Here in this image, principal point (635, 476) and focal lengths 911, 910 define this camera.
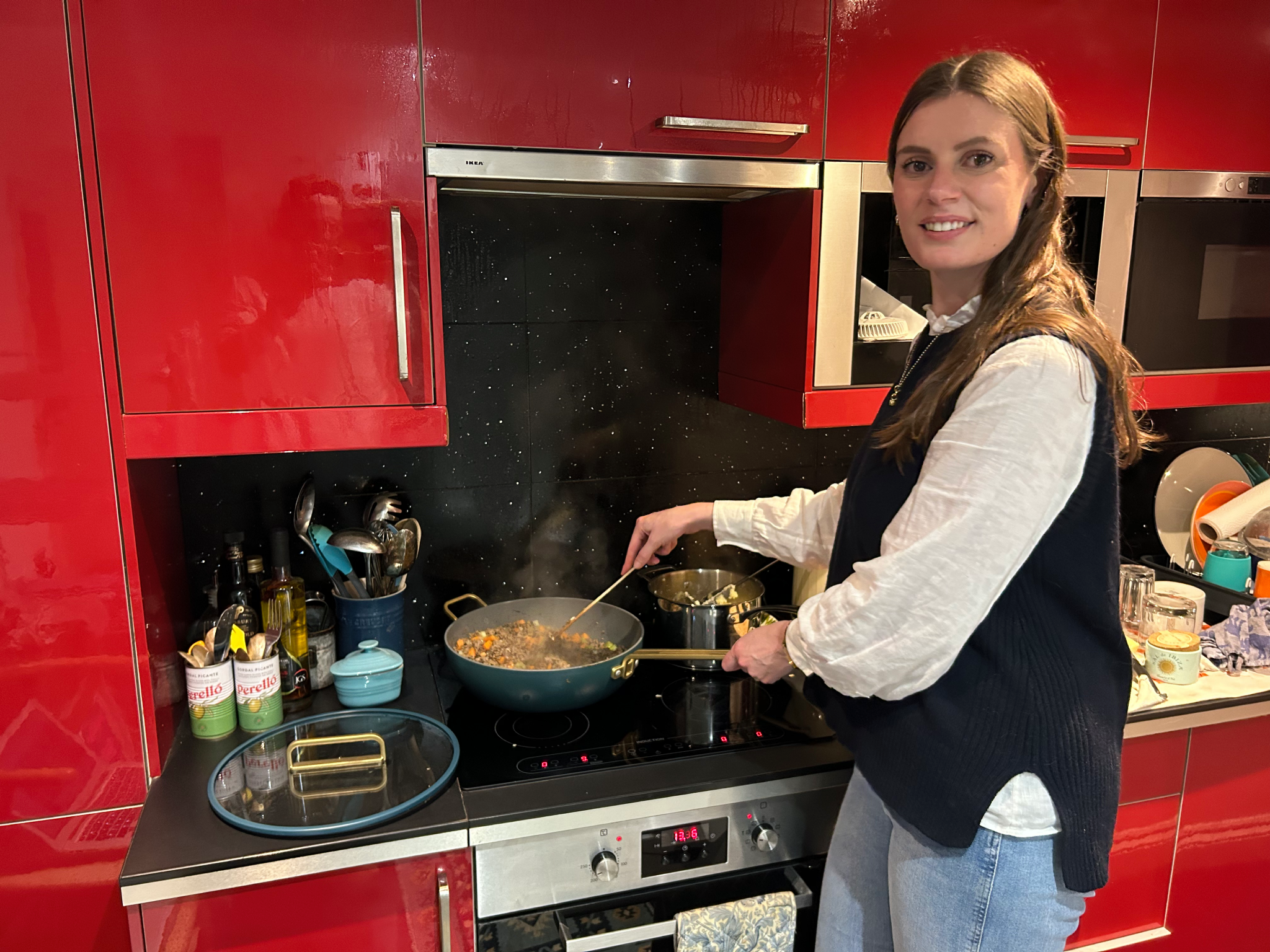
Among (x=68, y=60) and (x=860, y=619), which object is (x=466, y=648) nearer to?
(x=860, y=619)

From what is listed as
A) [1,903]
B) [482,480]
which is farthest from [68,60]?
[1,903]

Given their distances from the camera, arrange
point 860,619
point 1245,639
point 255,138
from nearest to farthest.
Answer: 1. point 860,619
2. point 255,138
3. point 1245,639

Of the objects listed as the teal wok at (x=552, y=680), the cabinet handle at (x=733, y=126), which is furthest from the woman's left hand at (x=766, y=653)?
the cabinet handle at (x=733, y=126)

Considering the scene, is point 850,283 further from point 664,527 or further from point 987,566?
point 987,566

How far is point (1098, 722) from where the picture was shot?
107cm

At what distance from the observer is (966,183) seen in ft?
3.45

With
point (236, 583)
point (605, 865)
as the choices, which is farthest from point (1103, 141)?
point (236, 583)

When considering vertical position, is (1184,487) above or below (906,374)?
below

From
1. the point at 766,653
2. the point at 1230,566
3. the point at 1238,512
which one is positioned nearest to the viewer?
the point at 766,653

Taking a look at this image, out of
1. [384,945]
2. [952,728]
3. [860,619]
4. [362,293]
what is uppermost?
[362,293]

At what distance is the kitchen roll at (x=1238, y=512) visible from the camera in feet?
6.52

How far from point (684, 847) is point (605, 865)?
128mm

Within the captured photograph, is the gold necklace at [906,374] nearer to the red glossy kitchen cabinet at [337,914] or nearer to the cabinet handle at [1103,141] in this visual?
the cabinet handle at [1103,141]

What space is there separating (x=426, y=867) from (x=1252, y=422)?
84.4 inches
